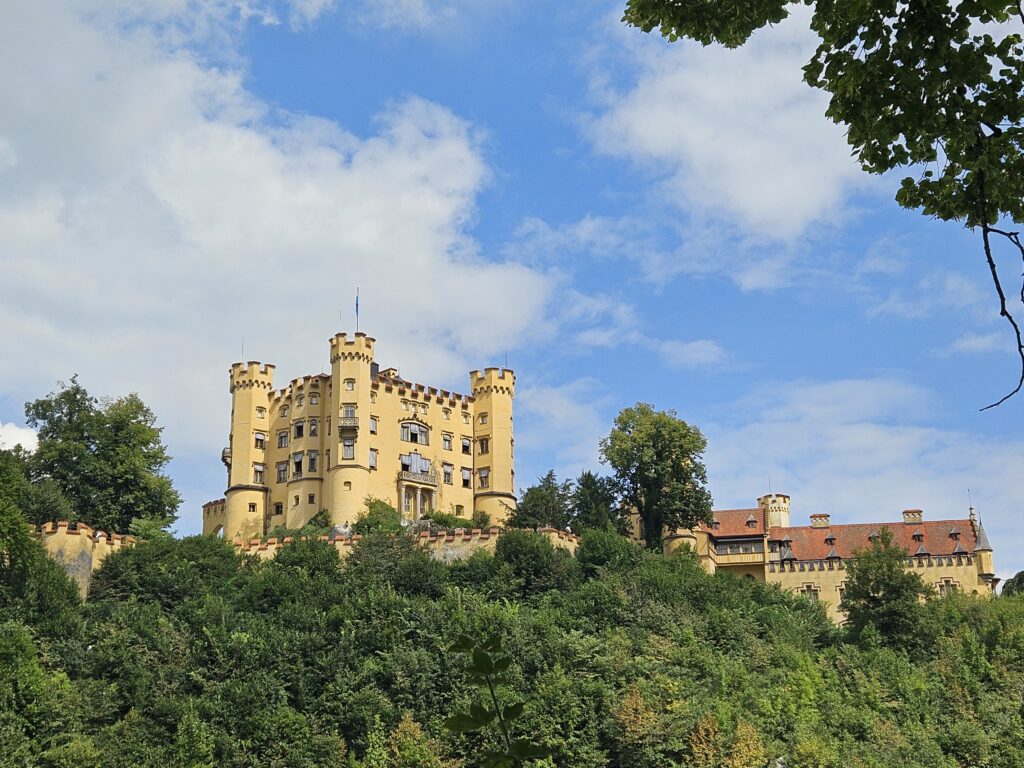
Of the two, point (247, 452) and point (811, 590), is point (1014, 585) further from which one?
point (247, 452)

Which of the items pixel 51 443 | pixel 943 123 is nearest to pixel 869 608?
pixel 51 443

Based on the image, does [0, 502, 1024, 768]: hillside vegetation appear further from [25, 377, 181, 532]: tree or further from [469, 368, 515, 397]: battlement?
[469, 368, 515, 397]: battlement

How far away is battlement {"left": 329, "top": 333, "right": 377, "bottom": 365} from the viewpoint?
6719 cm

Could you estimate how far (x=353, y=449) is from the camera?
6550 centimetres

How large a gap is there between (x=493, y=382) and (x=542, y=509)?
11389 mm

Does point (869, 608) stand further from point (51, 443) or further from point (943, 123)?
point (943, 123)

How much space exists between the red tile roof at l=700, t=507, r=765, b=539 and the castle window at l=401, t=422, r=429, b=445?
1680 centimetres

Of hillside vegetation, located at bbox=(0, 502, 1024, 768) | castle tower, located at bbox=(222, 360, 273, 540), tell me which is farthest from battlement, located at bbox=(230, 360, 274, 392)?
hillside vegetation, located at bbox=(0, 502, 1024, 768)

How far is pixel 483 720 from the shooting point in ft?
20.2

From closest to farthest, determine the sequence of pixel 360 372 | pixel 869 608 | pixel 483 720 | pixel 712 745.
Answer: pixel 483 720 < pixel 712 745 < pixel 869 608 < pixel 360 372

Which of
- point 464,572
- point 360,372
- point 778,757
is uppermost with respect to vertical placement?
point 360,372

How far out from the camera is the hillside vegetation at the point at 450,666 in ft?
132

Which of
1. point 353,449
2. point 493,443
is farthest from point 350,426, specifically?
point 493,443

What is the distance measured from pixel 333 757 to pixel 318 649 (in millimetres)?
5784
